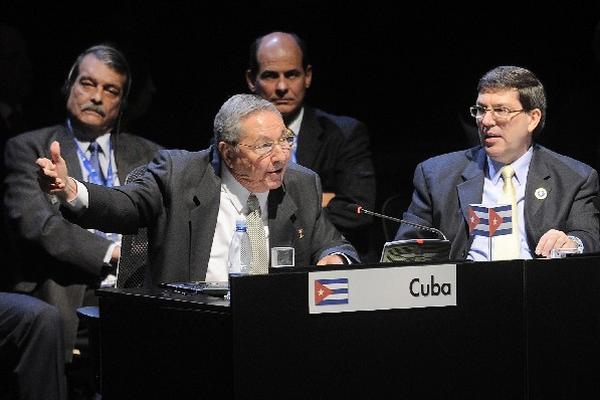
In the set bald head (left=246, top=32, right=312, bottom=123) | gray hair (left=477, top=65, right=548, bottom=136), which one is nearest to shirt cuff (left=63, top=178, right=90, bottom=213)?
gray hair (left=477, top=65, right=548, bottom=136)

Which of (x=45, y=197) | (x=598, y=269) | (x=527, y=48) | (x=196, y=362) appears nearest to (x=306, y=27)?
(x=527, y=48)

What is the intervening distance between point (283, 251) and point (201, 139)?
3.17m

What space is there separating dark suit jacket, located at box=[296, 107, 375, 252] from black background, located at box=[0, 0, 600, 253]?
2.66 ft

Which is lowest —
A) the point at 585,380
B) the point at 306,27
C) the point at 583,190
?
the point at 585,380

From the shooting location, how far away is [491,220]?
4168mm

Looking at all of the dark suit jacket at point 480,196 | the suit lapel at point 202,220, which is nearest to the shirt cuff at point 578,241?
the dark suit jacket at point 480,196

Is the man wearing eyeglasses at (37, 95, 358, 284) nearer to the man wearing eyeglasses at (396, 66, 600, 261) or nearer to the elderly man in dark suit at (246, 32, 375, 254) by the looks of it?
the man wearing eyeglasses at (396, 66, 600, 261)

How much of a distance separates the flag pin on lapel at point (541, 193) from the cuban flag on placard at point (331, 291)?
5.82ft

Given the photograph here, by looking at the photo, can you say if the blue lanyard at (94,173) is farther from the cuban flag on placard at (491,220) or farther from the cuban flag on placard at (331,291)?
the cuban flag on placard at (331,291)

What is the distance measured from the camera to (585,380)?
374cm

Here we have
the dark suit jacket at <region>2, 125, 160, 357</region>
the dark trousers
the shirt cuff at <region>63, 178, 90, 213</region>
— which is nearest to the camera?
the shirt cuff at <region>63, 178, 90, 213</region>

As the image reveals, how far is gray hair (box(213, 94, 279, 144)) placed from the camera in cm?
434

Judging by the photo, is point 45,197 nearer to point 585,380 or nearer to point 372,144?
point 372,144

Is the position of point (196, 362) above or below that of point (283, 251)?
below
